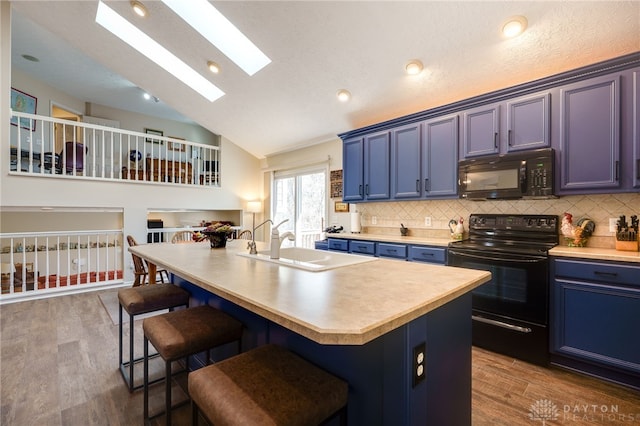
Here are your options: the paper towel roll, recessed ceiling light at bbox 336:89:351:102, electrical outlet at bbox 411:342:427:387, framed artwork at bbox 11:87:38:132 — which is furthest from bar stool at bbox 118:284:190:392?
framed artwork at bbox 11:87:38:132

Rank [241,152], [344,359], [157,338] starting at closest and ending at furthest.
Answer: [344,359] → [157,338] → [241,152]

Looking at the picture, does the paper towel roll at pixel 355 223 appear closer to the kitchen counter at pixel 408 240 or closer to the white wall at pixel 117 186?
the kitchen counter at pixel 408 240

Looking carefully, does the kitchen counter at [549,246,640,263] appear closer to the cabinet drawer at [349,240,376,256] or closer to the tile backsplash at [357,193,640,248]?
the tile backsplash at [357,193,640,248]

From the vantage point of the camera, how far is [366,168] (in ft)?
12.5

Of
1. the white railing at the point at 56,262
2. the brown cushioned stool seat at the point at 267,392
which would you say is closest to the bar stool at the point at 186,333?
the brown cushioned stool seat at the point at 267,392

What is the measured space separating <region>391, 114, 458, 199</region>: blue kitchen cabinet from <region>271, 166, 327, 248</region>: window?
162 centimetres

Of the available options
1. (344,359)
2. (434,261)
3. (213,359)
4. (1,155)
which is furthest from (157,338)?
(1,155)

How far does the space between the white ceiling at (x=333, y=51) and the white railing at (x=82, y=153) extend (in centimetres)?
96

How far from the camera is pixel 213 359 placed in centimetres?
200

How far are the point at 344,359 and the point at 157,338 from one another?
0.95 metres

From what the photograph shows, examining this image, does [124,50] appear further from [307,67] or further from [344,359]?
[344,359]

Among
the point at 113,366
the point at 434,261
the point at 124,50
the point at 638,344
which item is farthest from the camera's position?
the point at 124,50

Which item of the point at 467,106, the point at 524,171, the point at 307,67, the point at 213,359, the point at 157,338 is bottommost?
the point at 213,359

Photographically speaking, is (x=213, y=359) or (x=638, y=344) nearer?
(x=638, y=344)
